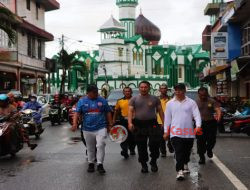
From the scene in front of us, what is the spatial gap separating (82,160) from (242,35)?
2723 cm

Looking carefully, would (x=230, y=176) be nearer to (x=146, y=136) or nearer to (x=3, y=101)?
(x=146, y=136)

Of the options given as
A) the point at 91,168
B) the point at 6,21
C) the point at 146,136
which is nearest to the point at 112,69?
the point at 6,21

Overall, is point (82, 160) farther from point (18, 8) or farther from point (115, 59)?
point (115, 59)

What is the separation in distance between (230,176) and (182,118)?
129 centimetres

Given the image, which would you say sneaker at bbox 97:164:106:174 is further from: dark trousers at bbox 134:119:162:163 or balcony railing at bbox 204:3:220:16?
balcony railing at bbox 204:3:220:16

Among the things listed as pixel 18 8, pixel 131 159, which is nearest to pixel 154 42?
pixel 18 8

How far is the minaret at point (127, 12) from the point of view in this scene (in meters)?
97.0

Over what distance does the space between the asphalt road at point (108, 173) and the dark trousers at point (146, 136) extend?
35 cm

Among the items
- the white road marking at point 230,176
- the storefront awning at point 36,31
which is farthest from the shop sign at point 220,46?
the white road marking at point 230,176

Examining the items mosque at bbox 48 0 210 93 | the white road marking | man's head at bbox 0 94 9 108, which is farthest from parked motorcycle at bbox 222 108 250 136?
mosque at bbox 48 0 210 93

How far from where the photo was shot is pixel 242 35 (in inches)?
1465

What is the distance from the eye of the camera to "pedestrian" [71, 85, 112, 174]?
10273mm

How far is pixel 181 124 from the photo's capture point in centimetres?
927

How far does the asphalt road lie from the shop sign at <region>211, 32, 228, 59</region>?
2366 cm
